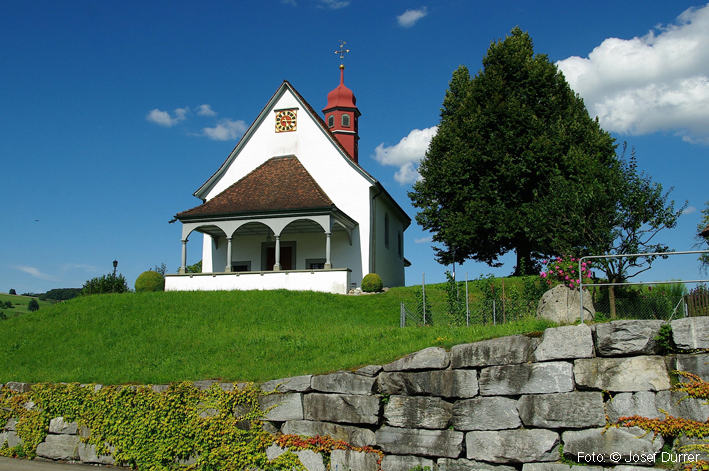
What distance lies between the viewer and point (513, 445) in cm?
791

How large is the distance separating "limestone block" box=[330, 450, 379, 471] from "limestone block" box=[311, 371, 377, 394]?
957 mm

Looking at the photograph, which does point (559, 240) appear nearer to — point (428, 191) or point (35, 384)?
point (428, 191)

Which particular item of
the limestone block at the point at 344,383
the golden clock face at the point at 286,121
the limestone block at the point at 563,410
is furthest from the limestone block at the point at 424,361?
the golden clock face at the point at 286,121

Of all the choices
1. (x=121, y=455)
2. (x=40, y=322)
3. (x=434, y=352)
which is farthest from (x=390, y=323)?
(x=40, y=322)

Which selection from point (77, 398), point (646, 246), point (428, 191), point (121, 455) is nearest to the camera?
point (121, 455)

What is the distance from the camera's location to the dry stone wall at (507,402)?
7.51 metres

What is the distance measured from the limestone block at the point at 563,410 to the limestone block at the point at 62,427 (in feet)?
28.1

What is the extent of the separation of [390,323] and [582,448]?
8.58 metres

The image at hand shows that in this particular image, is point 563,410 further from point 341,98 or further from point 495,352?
point 341,98

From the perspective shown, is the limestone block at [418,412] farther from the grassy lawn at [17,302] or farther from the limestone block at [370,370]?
the grassy lawn at [17,302]

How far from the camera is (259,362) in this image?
10766mm

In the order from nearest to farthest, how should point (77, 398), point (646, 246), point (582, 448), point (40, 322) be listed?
point (582, 448)
point (77, 398)
point (646, 246)
point (40, 322)

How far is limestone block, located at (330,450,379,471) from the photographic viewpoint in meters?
8.46

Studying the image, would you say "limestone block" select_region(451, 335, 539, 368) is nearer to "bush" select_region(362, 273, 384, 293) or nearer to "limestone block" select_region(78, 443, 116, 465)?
"limestone block" select_region(78, 443, 116, 465)
